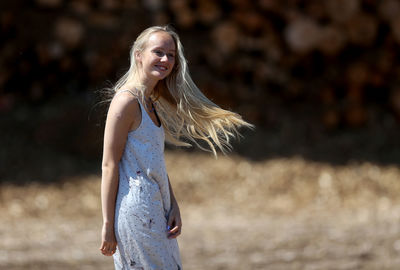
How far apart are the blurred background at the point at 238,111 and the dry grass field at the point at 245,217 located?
2 cm

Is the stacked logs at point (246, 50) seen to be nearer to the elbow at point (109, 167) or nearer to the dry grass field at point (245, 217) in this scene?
the dry grass field at point (245, 217)

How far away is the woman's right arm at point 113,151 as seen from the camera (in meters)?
1.96

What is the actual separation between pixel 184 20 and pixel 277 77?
51.8 inches

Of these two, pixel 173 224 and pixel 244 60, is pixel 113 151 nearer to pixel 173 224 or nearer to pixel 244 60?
pixel 173 224

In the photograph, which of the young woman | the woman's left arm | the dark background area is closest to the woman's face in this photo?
the young woman

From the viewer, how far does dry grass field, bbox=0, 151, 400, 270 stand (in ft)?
14.1

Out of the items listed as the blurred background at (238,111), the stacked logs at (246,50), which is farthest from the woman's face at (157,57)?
the stacked logs at (246,50)

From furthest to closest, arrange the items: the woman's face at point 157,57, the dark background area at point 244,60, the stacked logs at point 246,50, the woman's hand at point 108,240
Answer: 1. the stacked logs at point 246,50
2. the dark background area at point 244,60
3. the woman's face at point 157,57
4. the woman's hand at point 108,240

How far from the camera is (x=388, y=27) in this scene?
7.02m

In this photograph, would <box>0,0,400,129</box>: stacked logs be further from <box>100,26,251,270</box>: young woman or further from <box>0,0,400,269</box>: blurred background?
<box>100,26,251,270</box>: young woman

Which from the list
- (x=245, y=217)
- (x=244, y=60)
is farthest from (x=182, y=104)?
(x=244, y=60)

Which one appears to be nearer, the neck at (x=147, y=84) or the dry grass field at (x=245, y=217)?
the neck at (x=147, y=84)

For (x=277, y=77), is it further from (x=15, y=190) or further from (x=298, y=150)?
(x=15, y=190)

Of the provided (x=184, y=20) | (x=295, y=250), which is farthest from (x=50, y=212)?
(x=184, y=20)
